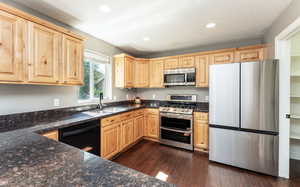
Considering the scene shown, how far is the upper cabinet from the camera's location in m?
1.45

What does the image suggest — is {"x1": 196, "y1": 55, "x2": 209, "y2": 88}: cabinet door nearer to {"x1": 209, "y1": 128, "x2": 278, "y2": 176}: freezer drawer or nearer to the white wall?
{"x1": 209, "y1": 128, "x2": 278, "y2": 176}: freezer drawer

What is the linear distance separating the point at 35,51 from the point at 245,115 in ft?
10.7

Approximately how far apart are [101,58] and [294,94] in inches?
159

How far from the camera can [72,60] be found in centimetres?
211

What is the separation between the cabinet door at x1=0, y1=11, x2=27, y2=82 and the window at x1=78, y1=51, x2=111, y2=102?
1.22 metres

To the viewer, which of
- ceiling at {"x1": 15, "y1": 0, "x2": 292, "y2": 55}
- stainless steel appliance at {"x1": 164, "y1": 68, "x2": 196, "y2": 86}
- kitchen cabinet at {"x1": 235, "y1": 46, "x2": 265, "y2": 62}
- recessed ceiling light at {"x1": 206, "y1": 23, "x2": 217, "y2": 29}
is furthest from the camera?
stainless steel appliance at {"x1": 164, "y1": 68, "x2": 196, "y2": 86}

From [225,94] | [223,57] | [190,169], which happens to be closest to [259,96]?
[225,94]

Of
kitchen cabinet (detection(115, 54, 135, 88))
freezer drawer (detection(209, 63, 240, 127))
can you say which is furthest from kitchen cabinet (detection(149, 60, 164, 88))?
freezer drawer (detection(209, 63, 240, 127))

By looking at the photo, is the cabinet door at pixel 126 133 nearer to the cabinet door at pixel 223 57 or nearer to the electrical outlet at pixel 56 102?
the electrical outlet at pixel 56 102

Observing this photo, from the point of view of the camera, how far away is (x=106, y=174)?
667 mm

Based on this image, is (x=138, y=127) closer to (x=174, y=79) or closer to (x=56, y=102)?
(x=174, y=79)

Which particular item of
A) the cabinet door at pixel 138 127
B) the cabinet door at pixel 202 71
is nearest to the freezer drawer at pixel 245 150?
the cabinet door at pixel 202 71

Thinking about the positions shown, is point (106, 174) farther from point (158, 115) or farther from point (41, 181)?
point (158, 115)

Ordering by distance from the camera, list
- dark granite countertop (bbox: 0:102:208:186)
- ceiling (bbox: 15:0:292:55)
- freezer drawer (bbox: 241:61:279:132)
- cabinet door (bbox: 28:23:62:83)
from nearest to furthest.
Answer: dark granite countertop (bbox: 0:102:208:186), cabinet door (bbox: 28:23:62:83), ceiling (bbox: 15:0:292:55), freezer drawer (bbox: 241:61:279:132)
